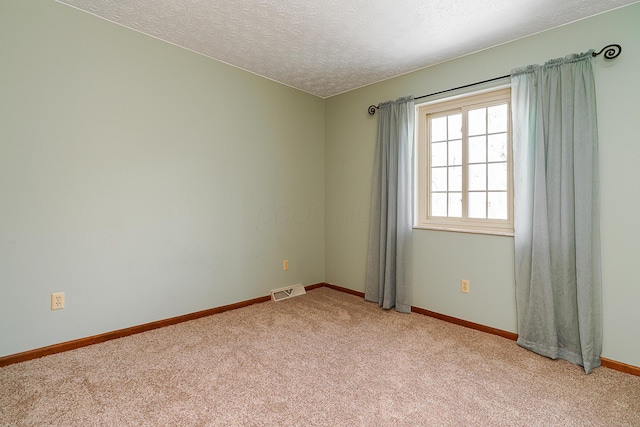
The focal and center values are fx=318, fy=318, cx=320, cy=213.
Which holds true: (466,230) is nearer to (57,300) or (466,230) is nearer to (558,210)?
(558,210)

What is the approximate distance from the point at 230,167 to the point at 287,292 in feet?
5.13

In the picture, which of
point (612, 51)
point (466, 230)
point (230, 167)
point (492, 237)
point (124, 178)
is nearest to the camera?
point (612, 51)

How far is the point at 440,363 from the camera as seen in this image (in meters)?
2.20

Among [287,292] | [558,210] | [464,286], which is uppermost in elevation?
[558,210]

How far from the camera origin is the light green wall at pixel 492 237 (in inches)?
82.2

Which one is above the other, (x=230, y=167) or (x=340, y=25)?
(x=340, y=25)

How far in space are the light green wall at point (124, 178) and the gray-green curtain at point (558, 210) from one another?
92.7 inches

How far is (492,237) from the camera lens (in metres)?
2.71

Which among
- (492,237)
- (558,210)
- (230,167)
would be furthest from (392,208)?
(230,167)

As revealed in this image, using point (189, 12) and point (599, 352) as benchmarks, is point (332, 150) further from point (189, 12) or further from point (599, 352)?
point (599, 352)

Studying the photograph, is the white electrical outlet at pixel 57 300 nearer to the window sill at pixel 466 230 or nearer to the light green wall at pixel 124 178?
the light green wall at pixel 124 178

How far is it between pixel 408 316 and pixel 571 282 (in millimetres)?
1352

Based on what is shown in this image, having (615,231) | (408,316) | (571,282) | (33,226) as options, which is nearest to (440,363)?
(408,316)

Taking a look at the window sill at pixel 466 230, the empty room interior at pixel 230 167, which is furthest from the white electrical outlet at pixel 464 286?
the window sill at pixel 466 230
